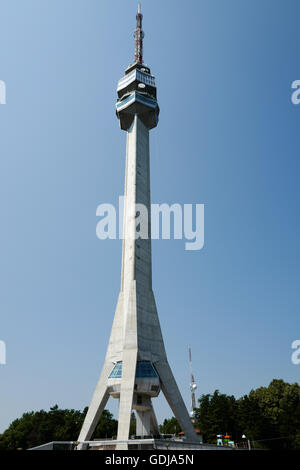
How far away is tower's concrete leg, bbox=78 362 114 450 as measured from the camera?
3575 centimetres

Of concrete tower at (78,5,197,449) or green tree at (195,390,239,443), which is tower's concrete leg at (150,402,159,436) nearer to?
concrete tower at (78,5,197,449)

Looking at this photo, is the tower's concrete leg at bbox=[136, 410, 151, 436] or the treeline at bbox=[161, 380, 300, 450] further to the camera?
the treeline at bbox=[161, 380, 300, 450]

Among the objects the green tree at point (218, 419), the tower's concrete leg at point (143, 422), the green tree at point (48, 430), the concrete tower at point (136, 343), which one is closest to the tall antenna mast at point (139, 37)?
the concrete tower at point (136, 343)

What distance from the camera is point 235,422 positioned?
61188 millimetres

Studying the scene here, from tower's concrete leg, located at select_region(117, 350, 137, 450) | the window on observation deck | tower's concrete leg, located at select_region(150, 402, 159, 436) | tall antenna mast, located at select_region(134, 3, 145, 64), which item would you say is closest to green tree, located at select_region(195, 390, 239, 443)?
tower's concrete leg, located at select_region(150, 402, 159, 436)

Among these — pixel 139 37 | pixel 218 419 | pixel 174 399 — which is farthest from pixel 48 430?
pixel 139 37

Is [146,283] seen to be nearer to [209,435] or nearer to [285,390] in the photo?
[209,435]

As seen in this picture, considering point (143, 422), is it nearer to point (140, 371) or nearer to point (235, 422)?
point (140, 371)

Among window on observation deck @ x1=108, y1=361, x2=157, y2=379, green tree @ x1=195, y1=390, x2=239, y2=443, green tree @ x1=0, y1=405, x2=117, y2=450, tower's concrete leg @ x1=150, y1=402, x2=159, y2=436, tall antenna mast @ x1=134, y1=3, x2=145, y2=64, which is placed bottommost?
green tree @ x1=0, y1=405, x2=117, y2=450

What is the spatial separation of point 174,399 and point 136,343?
312 inches

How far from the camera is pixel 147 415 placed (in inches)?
1487

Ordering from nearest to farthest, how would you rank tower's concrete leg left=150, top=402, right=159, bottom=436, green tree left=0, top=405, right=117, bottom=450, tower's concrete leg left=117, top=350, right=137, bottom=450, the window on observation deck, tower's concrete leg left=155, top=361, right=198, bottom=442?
tower's concrete leg left=117, top=350, right=137, bottom=450
the window on observation deck
tower's concrete leg left=155, top=361, right=198, bottom=442
tower's concrete leg left=150, top=402, right=159, bottom=436
green tree left=0, top=405, right=117, bottom=450

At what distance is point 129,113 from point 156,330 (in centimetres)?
3439

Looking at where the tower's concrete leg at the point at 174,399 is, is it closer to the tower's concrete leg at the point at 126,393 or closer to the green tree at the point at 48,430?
the tower's concrete leg at the point at 126,393
